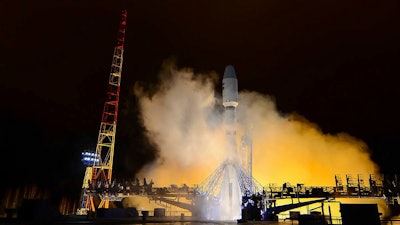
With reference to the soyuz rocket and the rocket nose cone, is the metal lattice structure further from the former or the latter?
the rocket nose cone

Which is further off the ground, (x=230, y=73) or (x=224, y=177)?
(x=230, y=73)

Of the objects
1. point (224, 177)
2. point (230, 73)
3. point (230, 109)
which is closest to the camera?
point (224, 177)

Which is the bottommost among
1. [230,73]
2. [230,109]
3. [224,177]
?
[224,177]

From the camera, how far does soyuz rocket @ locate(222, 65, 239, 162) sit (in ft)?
155

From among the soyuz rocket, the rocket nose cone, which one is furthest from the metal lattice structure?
the rocket nose cone

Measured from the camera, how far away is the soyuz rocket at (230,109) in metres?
47.1

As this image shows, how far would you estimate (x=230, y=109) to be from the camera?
47.6m

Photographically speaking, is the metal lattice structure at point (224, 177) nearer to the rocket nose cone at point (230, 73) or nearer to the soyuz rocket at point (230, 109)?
the soyuz rocket at point (230, 109)

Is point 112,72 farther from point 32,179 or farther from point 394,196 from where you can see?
point 394,196

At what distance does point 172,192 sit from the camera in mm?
46031

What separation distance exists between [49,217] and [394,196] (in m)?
41.2

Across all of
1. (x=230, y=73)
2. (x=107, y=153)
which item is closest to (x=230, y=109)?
(x=230, y=73)

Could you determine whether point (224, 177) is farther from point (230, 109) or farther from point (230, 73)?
point (230, 73)

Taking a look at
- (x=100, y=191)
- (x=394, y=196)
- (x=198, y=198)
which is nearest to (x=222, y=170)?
(x=198, y=198)
